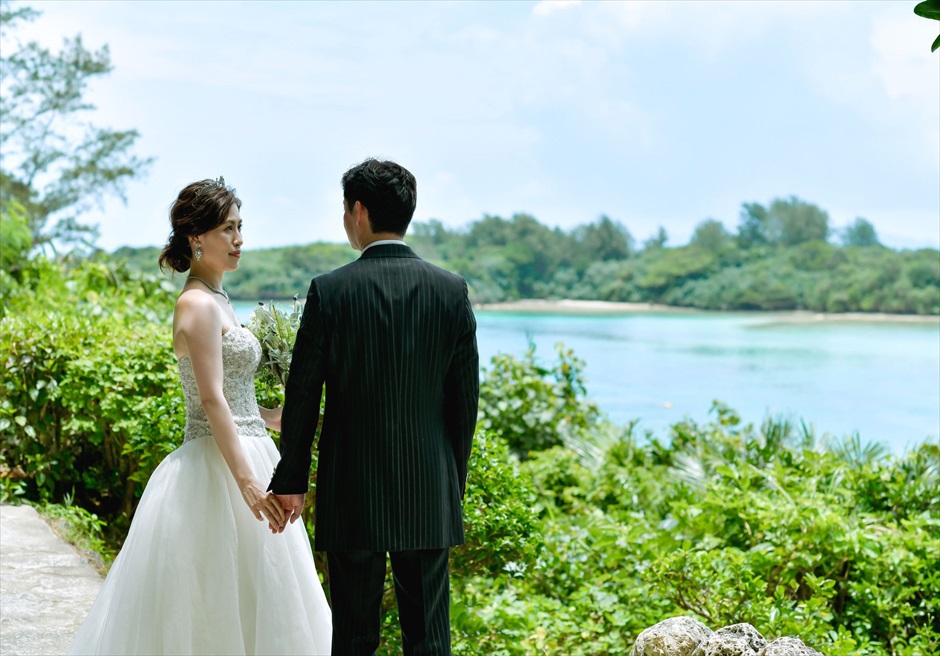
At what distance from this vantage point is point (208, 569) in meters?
2.71

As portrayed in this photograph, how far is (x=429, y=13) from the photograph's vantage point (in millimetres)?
46031

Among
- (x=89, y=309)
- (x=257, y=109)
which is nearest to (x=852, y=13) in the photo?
(x=257, y=109)

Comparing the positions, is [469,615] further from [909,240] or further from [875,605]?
[909,240]

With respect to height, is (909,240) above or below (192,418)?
above

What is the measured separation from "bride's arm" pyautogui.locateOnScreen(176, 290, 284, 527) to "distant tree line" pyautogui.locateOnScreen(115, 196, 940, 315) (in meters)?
23.7

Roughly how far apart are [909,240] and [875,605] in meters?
27.9

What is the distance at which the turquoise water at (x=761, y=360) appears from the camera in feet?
86.9

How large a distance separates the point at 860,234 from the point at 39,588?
3311 centimetres

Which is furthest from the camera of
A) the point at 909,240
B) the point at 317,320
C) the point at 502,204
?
the point at 502,204

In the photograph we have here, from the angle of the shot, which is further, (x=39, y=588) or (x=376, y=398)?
(x=39, y=588)

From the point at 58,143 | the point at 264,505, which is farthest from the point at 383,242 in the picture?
the point at 58,143

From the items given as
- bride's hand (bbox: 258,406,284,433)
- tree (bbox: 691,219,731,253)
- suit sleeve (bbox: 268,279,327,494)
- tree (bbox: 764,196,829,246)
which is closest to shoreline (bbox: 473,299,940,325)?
tree (bbox: 691,219,731,253)

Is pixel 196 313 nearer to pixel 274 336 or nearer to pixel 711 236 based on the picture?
pixel 274 336

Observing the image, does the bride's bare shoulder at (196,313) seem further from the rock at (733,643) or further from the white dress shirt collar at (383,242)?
the rock at (733,643)
